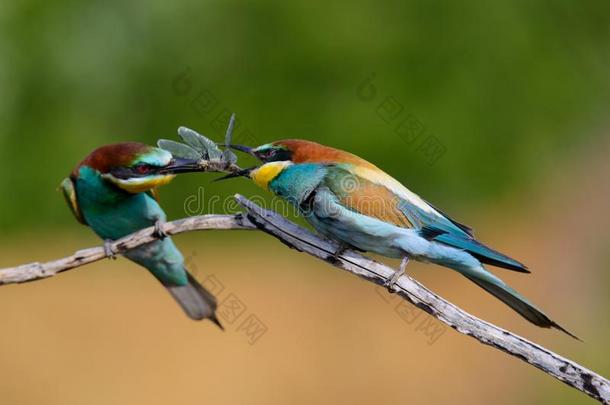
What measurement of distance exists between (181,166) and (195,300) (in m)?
0.79

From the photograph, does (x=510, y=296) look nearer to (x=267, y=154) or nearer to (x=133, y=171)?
(x=267, y=154)

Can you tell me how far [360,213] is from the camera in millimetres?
2547

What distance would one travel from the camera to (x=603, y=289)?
4961 mm

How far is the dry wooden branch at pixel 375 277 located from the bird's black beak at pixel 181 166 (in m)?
0.22

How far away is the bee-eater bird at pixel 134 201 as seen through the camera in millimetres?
2791

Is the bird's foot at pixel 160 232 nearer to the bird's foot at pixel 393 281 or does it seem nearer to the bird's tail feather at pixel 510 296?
the bird's foot at pixel 393 281

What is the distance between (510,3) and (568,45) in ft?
1.78

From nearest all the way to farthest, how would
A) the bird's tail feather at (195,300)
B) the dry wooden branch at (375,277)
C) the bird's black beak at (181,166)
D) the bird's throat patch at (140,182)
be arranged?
the dry wooden branch at (375,277)
the bird's black beak at (181,166)
the bird's throat patch at (140,182)
the bird's tail feather at (195,300)

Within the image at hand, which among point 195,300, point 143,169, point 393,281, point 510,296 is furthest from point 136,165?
point 510,296

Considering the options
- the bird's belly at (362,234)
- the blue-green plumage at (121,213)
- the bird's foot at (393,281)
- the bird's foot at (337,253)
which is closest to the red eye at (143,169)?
the blue-green plumage at (121,213)

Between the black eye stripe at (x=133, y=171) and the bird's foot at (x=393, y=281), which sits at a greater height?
the bird's foot at (x=393, y=281)

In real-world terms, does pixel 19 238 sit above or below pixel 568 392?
below

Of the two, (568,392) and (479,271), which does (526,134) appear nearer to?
(568,392)

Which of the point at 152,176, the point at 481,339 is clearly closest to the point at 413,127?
the point at 152,176
